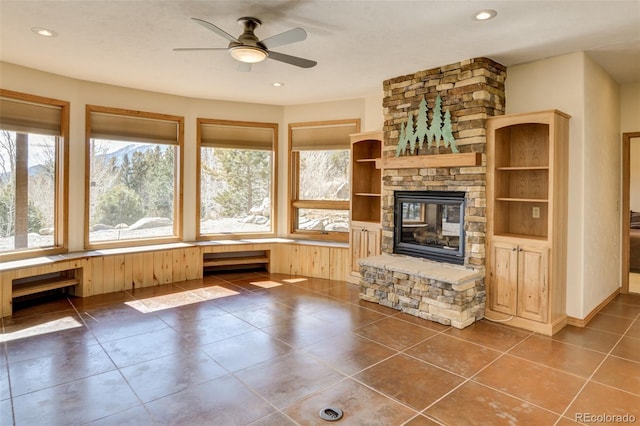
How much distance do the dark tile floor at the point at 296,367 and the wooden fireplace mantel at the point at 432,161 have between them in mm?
1735

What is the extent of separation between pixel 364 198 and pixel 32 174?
14.3ft

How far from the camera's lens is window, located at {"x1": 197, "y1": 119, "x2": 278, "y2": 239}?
6.34m

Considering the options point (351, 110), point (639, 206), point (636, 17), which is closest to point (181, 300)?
point (351, 110)

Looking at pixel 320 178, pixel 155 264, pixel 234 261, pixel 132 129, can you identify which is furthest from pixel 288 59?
pixel 234 261

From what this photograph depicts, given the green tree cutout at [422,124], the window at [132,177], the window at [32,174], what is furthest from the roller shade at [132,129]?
the green tree cutout at [422,124]

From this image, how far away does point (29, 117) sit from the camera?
4.73m

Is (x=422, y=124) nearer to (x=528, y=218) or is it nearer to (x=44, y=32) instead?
(x=528, y=218)

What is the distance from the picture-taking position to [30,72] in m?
4.70

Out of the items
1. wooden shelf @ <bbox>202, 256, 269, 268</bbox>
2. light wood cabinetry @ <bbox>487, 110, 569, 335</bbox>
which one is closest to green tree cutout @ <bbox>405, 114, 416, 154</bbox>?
light wood cabinetry @ <bbox>487, 110, 569, 335</bbox>

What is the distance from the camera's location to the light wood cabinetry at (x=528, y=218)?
3842 mm

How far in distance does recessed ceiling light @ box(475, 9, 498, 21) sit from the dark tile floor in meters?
2.80

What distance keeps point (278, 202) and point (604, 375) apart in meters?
4.98

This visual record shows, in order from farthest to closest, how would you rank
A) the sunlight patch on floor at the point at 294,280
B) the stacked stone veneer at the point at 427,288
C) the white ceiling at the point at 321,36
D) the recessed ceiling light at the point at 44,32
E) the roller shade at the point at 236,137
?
the roller shade at the point at 236,137 < the sunlight patch on floor at the point at 294,280 < the stacked stone veneer at the point at 427,288 < the recessed ceiling light at the point at 44,32 < the white ceiling at the point at 321,36

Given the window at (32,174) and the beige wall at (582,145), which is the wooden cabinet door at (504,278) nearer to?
the beige wall at (582,145)
